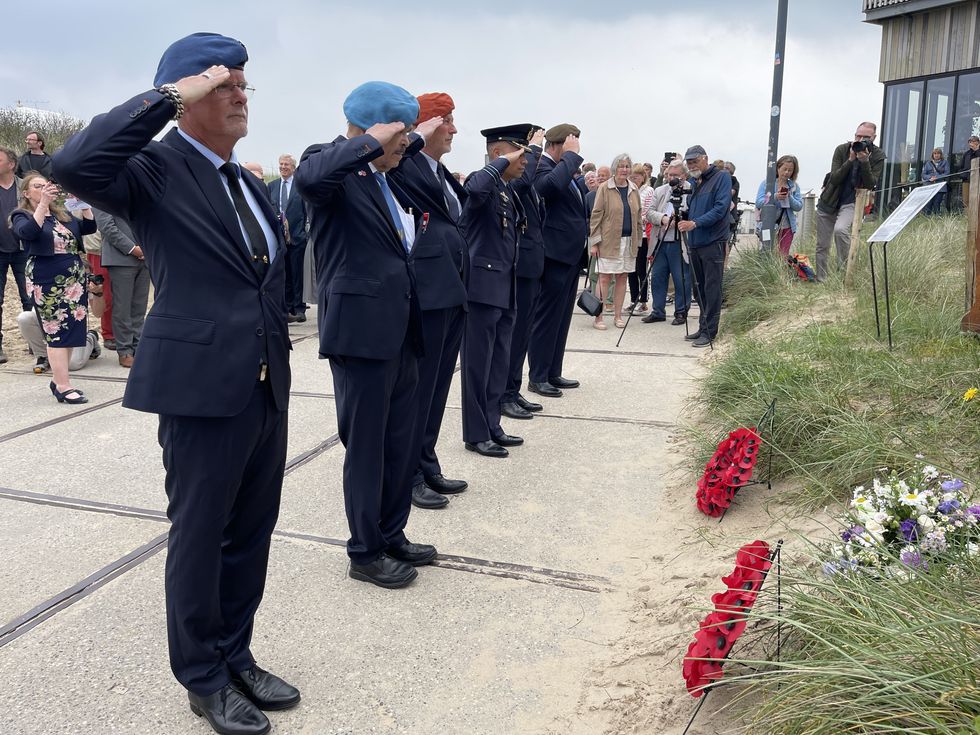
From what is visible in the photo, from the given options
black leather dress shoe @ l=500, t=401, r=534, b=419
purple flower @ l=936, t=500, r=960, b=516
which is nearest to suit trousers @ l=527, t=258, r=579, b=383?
black leather dress shoe @ l=500, t=401, r=534, b=419

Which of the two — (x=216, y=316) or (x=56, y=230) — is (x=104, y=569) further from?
(x=56, y=230)

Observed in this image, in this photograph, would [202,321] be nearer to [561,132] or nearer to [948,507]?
[948,507]

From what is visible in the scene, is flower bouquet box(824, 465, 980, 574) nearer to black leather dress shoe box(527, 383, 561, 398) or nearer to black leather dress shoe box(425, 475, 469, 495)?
black leather dress shoe box(425, 475, 469, 495)

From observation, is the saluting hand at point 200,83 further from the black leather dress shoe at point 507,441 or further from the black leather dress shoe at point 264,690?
the black leather dress shoe at point 507,441

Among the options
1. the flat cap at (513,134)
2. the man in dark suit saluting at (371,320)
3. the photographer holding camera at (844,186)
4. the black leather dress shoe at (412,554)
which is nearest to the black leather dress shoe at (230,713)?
the man in dark suit saluting at (371,320)

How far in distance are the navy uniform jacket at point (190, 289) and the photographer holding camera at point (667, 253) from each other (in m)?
8.06

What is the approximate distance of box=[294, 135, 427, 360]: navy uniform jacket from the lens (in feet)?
10.7

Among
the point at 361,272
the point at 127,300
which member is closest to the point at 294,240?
the point at 127,300

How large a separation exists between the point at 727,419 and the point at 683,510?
3.14 feet

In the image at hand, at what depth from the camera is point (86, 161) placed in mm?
2014

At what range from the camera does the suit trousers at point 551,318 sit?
6.60m

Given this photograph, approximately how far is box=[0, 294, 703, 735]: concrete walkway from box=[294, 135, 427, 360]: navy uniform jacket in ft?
3.39

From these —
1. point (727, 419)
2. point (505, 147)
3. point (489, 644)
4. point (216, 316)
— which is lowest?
point (489, 644)

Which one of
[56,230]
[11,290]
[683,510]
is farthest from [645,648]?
[11,290]
